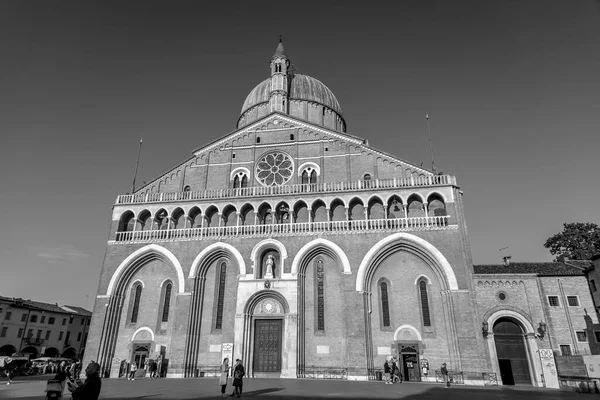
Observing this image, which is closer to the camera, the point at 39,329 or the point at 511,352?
the point at 511,352

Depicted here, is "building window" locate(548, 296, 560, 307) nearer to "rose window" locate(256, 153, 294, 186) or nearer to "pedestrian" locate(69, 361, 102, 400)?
"rose window" locate(256, 153, 294, 186)

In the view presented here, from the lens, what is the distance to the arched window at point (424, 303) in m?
25.8

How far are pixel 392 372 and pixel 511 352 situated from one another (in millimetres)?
8135

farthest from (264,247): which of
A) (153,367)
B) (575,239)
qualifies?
(575,239)

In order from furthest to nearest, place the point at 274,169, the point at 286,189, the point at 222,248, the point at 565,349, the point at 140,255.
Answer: the point at 274,169 → the point at 286,189 → the point at 140,255 → the point at 222,248 → the point at 565,349

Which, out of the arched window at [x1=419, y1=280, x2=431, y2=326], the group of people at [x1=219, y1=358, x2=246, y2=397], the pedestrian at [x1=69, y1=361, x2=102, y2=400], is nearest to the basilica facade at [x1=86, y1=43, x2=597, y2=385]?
the arched window at [x1=419, y1=280, x2=431, y2=326]

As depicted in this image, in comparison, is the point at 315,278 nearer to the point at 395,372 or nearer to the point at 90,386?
the point at 395,372

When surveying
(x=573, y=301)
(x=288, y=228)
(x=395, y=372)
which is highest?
(x=288, y=228)

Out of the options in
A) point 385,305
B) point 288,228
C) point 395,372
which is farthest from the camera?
point 288,228

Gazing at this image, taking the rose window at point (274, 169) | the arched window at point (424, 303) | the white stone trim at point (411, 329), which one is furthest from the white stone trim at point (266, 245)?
the arched window at point (424, 303)

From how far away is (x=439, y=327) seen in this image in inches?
996

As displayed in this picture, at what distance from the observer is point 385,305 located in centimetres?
2672

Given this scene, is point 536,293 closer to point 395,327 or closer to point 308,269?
point 395,327

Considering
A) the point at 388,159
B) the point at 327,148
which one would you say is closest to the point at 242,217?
the point at 327,148
